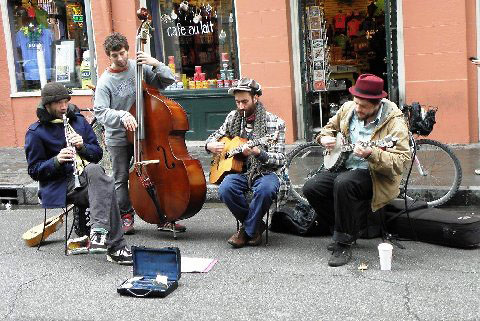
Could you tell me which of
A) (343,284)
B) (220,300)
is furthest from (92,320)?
(343,284)

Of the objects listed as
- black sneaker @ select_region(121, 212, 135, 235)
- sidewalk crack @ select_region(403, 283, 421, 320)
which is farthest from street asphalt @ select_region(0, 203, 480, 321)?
black sneaker @ select_region(121, 212, 135, 235)

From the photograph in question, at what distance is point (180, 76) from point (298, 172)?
12.4ft

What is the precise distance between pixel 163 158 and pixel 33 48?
258 inches

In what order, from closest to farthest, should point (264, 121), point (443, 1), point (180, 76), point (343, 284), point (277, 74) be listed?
point (343, 284) → point (264, 121) → point (443, 1) → point (277, 74) → point (180, 76)

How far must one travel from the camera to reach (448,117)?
927cm

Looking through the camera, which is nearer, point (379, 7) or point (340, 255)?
point (340, 255)

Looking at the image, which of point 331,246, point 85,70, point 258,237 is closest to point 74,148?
point 258,237

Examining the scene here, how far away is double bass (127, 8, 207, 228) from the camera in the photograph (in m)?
6.07

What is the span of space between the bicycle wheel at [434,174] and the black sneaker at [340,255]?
5.69ft

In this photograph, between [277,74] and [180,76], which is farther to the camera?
[180,76]

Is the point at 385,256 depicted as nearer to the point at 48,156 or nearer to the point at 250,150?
the point at 250,150

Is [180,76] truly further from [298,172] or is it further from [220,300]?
[220,300]

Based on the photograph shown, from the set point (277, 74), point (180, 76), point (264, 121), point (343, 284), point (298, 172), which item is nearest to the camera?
point (343, 284)

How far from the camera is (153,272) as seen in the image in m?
5.23
